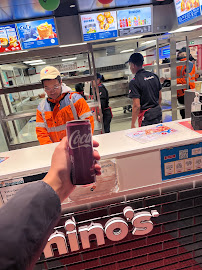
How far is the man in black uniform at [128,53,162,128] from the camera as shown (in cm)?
325

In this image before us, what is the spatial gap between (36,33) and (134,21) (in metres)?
2.16

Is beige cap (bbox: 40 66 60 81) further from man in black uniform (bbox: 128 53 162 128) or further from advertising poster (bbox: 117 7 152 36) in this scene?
advertising poster (bbox: 117 7 152 36)

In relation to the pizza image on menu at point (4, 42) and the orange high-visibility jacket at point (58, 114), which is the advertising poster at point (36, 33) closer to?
the pizza image on menu at point (4, 42)

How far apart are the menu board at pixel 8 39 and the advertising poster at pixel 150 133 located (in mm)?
3928

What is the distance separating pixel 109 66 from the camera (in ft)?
22.6

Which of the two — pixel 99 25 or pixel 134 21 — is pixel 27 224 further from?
pixel 134 21

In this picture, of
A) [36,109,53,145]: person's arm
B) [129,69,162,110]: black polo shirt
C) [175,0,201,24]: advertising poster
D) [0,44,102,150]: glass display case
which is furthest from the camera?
[0,44,102,150]: glass display case

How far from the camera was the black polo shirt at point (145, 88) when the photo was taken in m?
3.24

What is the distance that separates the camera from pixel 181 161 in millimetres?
1354

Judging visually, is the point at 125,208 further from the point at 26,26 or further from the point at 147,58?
the point at 147,58

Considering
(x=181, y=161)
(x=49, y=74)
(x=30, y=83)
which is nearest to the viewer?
(x=181, y=161)

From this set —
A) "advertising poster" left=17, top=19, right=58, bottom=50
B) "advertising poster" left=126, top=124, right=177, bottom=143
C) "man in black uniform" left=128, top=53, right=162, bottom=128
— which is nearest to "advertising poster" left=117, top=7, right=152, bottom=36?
"advertising poster" left=17, top=19, right=58, bottom=50

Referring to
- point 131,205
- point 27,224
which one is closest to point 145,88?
point 131,205

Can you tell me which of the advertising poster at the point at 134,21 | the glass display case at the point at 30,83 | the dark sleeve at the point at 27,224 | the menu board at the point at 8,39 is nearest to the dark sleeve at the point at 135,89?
the glass display case at the point at 30,83
